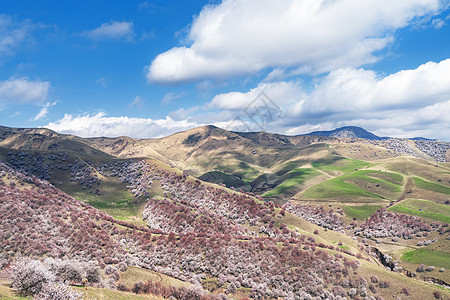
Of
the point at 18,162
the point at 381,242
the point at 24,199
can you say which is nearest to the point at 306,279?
the point at 381,242

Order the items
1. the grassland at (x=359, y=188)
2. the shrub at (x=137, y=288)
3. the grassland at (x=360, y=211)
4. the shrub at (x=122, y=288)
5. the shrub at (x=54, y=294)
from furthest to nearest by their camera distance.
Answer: the grassland at (x=359, y=188) → the grassland at (x=360, y=211) → the shrub at (x=122, y=288) → the shrub at (x=137, y=288) → the shrub at (x=54, y=294)

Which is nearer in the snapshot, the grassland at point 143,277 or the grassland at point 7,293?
the grassland at point 7,293

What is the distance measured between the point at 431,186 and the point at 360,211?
58259 mm

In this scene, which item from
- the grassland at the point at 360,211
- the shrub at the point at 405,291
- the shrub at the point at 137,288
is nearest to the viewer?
the shrub at the point at 137,288

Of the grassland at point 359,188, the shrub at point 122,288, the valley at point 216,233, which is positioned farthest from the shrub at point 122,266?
the grassland at point 359,188

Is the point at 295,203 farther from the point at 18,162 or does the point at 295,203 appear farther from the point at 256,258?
the point at 18,162

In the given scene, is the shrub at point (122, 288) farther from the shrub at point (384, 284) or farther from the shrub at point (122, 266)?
the shrub at point (384, 284)

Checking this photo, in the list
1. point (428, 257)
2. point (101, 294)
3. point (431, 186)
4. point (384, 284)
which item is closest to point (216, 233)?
point (384, 284)

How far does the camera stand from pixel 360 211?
429ft

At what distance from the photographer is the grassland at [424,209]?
110975 mm

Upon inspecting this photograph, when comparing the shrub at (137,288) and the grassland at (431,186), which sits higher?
the grassland at (431,186)

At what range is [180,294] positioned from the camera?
38250 millimetres

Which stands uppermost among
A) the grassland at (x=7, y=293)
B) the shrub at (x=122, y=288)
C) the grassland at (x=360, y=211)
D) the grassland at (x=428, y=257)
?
the grassland at (x=7, y=293)

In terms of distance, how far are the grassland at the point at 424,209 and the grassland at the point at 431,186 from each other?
67.5 feet
